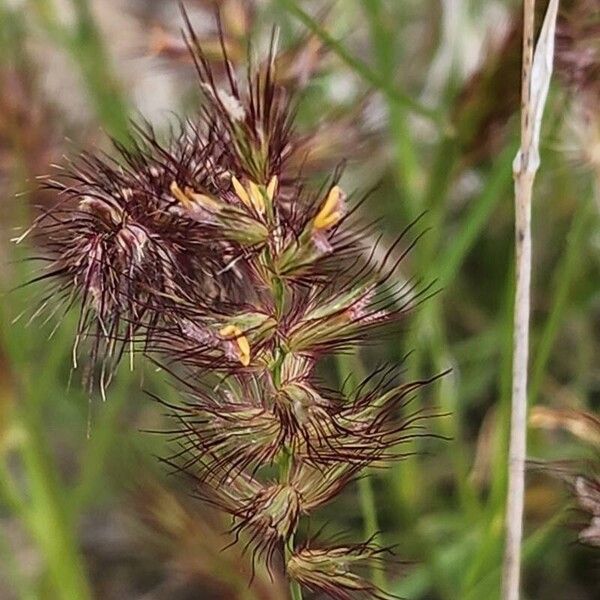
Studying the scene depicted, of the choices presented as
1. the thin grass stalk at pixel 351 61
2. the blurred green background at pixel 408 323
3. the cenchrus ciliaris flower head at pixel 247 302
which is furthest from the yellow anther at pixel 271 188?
the thin grass stalk at pixel 351 61

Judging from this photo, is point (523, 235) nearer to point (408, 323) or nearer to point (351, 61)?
point (351, 61)

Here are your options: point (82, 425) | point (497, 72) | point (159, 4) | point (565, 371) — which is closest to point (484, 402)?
point (565, 371)

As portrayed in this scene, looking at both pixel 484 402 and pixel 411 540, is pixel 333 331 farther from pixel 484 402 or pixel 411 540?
pixel 484 402

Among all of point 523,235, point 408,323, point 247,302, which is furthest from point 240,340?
point 408,323

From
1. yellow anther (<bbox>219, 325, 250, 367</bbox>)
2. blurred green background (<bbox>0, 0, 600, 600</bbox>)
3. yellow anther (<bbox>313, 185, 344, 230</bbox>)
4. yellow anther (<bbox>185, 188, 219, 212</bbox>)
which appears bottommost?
yellow anther (<bbox>219, 325, 250, 367</bbox>)

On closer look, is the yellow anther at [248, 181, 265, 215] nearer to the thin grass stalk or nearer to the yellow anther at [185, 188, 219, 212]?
the yellow anther at [185, 188, 219, 212]

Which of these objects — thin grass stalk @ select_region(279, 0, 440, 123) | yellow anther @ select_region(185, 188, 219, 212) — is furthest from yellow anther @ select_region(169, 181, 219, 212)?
thin grass stalk @ select_region(279, 0, 440, 123)
